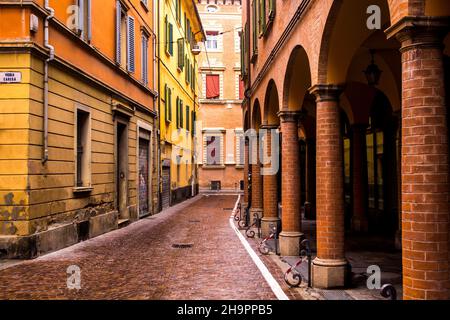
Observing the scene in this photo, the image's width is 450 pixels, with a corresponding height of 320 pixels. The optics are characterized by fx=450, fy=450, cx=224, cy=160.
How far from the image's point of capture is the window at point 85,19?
1187 centimetres

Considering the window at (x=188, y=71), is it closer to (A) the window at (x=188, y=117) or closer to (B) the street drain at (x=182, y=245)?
(A) the window at (x=188, y=117)

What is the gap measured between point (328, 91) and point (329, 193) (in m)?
1.66

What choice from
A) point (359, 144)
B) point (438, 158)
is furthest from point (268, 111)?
point (438, 158)

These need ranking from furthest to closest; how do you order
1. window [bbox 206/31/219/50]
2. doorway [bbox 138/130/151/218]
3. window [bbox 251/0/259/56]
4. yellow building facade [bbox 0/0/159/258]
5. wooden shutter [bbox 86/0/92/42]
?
window [bbox 206/31/219/50]
doorway [bbox 138/130/151/218]
window [bbox 251/0/259/56]
wooden shutter [bbox 86/0/92/42]
yellow building facade [bbox 0/0/159/258]

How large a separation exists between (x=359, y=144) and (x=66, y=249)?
8992mm

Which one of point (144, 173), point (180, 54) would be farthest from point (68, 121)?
point (180, 54)

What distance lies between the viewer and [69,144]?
37.1 ft

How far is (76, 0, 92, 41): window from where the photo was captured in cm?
1187

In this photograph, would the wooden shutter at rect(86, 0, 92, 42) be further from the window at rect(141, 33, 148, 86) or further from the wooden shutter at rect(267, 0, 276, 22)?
the window at rect(141, 33, 148, 86)

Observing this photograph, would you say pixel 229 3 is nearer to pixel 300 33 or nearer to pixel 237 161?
pixel 237 161

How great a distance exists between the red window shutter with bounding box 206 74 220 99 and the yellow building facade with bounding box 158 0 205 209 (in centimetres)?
522

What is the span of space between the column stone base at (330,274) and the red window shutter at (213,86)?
35274mm

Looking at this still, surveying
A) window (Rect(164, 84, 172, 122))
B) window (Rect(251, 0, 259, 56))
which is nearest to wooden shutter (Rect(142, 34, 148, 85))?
window (Rect(164, 84, 172, 122))

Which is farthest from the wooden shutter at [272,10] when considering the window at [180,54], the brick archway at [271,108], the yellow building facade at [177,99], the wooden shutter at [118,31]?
the window at [180,54]
